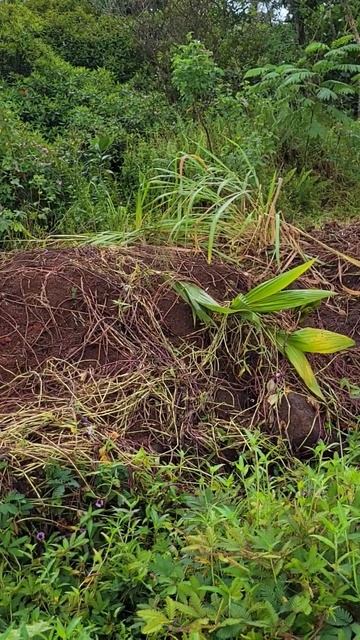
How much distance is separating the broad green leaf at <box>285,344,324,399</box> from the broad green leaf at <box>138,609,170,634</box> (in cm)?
137

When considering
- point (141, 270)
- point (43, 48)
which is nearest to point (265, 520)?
point (141, 270)

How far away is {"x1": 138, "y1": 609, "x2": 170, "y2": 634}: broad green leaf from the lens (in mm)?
1312

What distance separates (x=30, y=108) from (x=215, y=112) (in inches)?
73.1

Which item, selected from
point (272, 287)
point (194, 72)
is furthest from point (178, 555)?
point (194, 72)

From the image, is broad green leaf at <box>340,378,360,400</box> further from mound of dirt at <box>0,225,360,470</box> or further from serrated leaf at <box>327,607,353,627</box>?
serrated leaf at <box>327,607,353,627</box>

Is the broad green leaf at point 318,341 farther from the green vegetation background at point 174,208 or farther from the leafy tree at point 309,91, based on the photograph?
the leafy tree at point 309,91

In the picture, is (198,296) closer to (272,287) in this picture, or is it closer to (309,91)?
(272,287)

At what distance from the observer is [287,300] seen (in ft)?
8.94

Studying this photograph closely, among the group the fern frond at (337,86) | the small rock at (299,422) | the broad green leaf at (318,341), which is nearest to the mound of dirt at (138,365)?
the small rock at (299,422)

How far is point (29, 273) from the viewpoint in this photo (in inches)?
116

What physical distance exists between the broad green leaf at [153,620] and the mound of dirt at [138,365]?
2.50 feet

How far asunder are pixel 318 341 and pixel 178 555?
1.25 meters

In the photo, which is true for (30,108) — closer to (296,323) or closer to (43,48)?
(43,48)

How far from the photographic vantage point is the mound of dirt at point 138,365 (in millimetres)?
2262
